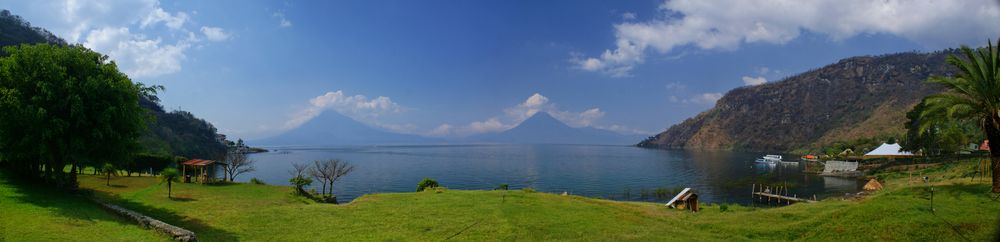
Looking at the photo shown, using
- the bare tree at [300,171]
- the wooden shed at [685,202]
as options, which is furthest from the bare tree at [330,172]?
the wooden shed at [685,202]

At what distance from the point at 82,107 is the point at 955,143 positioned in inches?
4133

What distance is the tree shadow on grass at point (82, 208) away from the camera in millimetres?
17062

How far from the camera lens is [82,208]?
18500 mm

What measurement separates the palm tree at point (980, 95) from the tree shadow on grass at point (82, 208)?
101 feet

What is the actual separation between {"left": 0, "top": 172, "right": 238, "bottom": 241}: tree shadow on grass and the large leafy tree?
1344mm

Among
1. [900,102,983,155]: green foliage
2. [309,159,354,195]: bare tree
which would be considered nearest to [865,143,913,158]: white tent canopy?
[900,102,983,155]: green foliage

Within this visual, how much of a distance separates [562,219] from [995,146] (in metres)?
18.8

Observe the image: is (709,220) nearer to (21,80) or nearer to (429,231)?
(429,231)

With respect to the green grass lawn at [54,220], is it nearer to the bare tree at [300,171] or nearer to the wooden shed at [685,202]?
the wooden shed at [685,202]

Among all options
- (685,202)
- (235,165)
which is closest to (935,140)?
(685,202)

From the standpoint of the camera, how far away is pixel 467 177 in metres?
92.2

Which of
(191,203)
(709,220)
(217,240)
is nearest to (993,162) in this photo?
(709,220)

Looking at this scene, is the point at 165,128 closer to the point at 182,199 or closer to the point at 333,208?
the point at 182,199

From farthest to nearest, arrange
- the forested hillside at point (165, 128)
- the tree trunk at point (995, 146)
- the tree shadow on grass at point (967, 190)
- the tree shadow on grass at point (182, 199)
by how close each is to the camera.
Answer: the forested hillside at point (165, 128), the tree shadow on grass at point (182, 199), the tree trunk at point (995, 146), the tree shadow on grass at point (967, 190)
